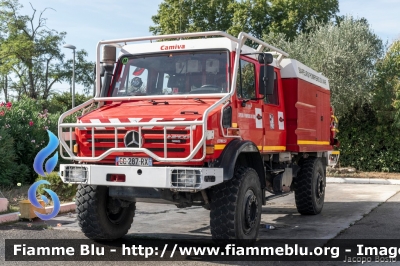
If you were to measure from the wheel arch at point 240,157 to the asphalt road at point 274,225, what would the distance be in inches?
41.5

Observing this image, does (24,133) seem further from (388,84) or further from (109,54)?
(388,84)

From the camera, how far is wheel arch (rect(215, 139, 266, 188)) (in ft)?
19.7

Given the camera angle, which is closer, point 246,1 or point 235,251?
Result: point 235,251

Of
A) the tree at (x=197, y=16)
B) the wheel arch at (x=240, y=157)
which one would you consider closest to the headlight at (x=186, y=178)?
the wheel arch at (x=240, y=157)

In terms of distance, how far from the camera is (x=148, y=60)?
7301 millimetres

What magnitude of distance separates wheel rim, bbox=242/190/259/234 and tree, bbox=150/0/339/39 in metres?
26.5

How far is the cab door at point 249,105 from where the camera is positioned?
267 inches

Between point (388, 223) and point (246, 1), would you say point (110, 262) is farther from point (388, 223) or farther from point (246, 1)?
point (246, 1)

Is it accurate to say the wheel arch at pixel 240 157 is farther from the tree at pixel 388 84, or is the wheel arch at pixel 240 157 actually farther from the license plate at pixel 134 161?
the tree at pixel 388 84

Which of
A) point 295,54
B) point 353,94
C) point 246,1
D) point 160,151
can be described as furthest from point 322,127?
point 246,1

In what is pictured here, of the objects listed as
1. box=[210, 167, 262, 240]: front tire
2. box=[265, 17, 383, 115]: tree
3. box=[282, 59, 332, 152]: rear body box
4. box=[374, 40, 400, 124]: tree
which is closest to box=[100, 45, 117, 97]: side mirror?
box=[210, 167, 262, 240]: front tire

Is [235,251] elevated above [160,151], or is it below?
below

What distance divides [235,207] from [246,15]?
28112 millimetres

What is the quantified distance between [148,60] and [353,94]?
14.5 metres
